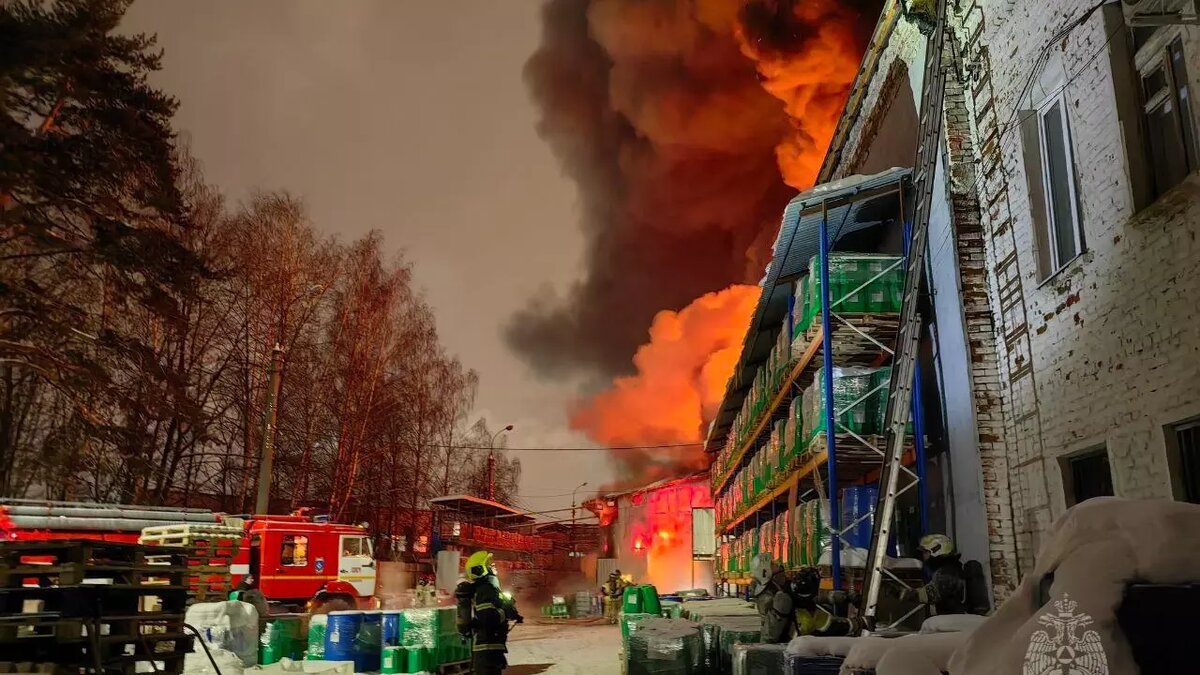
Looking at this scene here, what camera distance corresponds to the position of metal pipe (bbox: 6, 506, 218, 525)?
647 inches

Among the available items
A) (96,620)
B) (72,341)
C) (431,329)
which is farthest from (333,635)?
(431,329)

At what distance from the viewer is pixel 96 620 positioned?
6.24m

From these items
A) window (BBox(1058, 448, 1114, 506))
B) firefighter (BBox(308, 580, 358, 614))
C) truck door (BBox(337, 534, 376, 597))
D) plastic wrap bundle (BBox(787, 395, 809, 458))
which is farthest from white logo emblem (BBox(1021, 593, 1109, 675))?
truck door (BBox(337, 534, 376, 597))

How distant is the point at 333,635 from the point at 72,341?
8922 millimetres

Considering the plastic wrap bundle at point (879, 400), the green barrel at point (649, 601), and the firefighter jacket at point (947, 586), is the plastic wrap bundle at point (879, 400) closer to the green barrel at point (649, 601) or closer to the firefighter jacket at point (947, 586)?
the firefighter jacket at point (947, 586)

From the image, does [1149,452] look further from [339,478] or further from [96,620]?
[339,478]

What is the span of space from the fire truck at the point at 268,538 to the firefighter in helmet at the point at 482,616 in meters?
10.1

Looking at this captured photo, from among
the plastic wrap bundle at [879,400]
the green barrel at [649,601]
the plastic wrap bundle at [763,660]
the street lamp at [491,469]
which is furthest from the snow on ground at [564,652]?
the street lamp at [491,469]

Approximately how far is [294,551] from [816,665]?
18482 millimetres

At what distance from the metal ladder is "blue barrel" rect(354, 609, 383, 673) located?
7673mm

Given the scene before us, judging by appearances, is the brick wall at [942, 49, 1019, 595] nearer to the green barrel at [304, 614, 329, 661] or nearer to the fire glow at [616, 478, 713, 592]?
the green barrel at [304, 614, 329, 661]

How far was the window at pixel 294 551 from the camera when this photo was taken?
20859 mm

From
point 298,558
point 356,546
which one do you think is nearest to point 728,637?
point 298,558

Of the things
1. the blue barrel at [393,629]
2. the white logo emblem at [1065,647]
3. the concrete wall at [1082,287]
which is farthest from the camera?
the blue barrel at [393,629]
